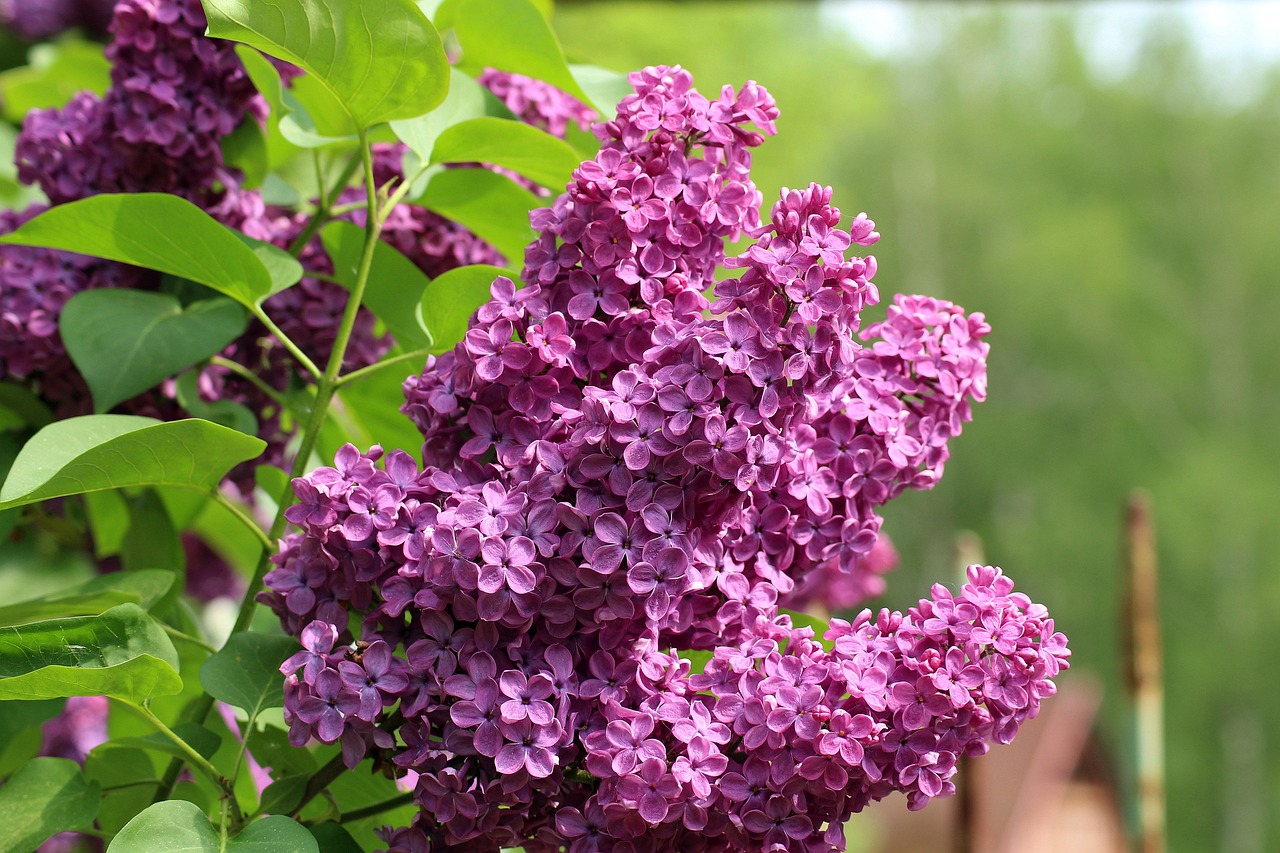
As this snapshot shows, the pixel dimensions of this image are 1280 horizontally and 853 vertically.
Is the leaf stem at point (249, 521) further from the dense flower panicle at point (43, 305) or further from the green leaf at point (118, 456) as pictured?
the dense flower panicle at point (43, 305)

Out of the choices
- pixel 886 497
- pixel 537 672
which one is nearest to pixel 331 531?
pixel 537 672

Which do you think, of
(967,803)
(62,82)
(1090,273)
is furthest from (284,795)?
(1090,273)

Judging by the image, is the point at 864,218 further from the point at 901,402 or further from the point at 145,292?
the point at 145,292

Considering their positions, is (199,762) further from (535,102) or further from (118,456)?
(535,102)

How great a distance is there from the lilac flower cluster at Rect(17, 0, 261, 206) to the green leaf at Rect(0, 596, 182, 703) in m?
0.28

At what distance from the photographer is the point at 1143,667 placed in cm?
119

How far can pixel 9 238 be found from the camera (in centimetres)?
61

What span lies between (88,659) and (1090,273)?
41.9ft

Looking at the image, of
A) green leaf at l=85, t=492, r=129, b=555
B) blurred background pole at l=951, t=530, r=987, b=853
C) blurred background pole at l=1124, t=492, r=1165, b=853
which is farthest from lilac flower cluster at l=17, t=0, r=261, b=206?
blurred background pole at l=1124, t=492, r=1165, b=853

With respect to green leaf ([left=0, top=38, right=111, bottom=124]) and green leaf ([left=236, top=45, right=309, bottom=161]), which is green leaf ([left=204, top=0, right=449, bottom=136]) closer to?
green leaf ([left=236, top=45, right=309, bottom=161])

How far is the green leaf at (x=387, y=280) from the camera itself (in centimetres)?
67

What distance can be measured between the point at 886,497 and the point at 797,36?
14284 mm

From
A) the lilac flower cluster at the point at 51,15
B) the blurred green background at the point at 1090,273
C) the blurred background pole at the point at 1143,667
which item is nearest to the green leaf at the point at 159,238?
the blurred background pole at the point at 1143,667

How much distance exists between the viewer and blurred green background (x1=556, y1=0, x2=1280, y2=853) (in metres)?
11.1
